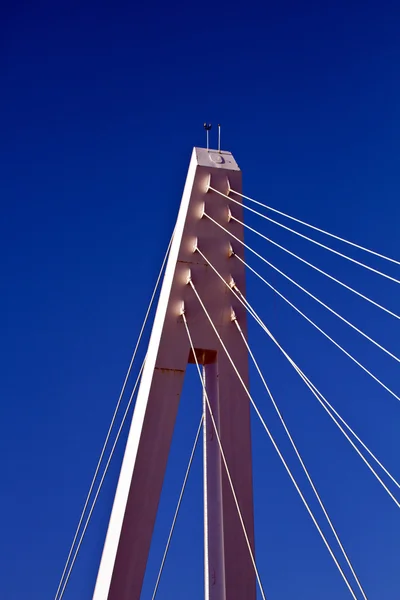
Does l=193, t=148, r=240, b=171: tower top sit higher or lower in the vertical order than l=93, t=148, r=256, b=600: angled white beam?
higher

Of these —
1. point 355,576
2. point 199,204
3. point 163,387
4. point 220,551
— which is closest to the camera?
point 355,576

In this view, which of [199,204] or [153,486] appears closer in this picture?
[153,486]

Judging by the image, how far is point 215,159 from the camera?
10.3m

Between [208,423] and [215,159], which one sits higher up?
[215,159]

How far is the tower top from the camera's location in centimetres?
1023

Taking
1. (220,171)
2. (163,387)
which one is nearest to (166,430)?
(163,387)

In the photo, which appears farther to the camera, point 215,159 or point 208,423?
point 215,159

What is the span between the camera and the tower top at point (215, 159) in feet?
33.5

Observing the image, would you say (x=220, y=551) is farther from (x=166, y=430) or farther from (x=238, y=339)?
(x=238, y=339)

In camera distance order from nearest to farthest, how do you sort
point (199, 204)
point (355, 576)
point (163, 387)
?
point (355, 576), point (163, 387), point (199, 204)

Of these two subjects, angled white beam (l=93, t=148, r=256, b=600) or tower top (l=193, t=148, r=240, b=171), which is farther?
tower top (l=193, t=148, r=240, b=171)

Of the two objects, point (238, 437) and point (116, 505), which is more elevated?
point (238, 437)

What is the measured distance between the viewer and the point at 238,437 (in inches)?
362

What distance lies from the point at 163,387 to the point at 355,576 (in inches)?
123
